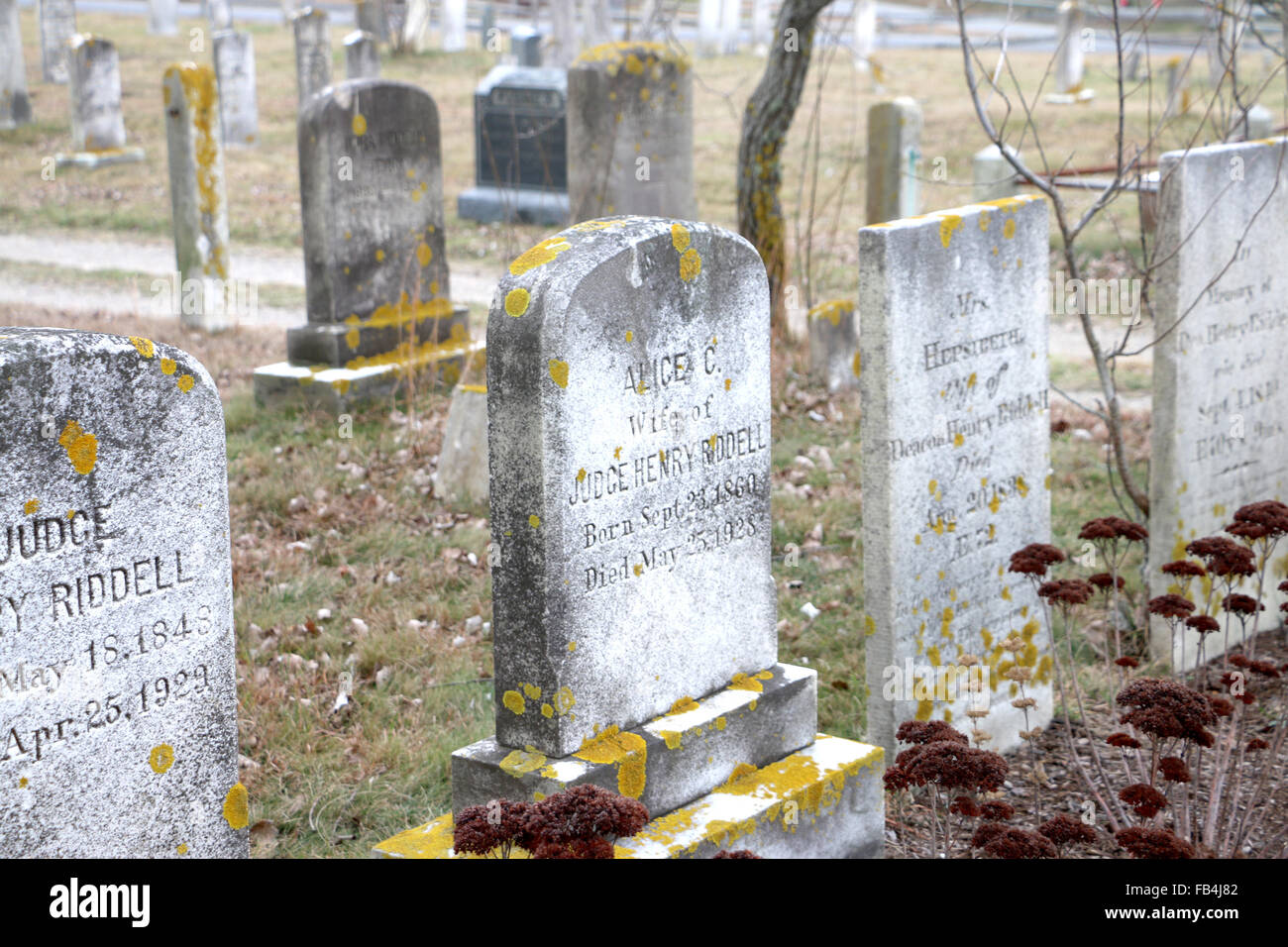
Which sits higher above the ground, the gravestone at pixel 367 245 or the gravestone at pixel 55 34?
the gravestone at pixel 55 34

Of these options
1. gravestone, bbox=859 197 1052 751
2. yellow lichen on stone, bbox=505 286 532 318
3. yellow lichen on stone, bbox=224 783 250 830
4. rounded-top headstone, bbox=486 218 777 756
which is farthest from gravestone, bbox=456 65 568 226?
yellow lichen on stone, bbox=224 783 250 830

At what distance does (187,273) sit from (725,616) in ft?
24.5

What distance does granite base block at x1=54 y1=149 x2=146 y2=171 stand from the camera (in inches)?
658

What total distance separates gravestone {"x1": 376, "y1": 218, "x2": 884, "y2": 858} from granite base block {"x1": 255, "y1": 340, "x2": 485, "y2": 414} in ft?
14.4

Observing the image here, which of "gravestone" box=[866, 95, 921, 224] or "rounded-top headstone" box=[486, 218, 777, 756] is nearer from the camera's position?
"rounded-top headstone" box=[486, 218, 777, 756]

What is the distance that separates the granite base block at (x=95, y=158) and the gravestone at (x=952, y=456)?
14.5 metres

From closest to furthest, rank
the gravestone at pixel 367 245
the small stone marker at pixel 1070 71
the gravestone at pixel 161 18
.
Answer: the gravestone at pixel 367 245 < the small stone marker at pixel 1070 71 < the gravestone at pixel 161 18

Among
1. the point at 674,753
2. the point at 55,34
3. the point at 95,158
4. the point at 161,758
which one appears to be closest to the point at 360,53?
the point at 95,158

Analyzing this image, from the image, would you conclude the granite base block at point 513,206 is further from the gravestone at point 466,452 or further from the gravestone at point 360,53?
the gravestone at point 466,452

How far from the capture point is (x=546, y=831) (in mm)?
2682

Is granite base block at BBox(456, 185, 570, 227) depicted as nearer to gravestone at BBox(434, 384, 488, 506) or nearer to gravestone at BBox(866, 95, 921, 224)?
gravestone at BBox(866, 95, 921, 224)

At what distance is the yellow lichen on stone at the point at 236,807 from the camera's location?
3.18 m

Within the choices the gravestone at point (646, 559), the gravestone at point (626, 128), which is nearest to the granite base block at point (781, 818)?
the gravestone at point (646, 559)

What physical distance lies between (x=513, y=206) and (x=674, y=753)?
10986mm
